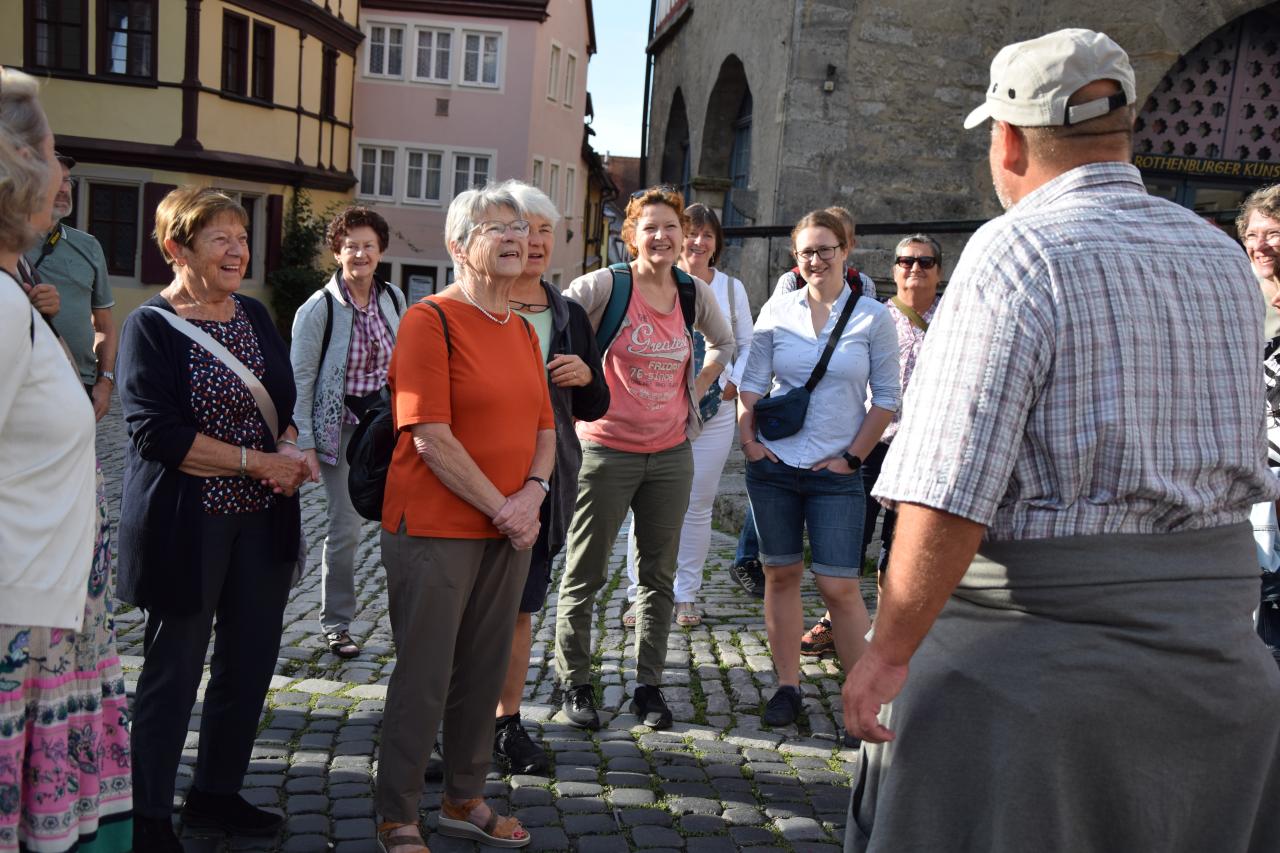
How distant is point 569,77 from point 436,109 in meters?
6.34

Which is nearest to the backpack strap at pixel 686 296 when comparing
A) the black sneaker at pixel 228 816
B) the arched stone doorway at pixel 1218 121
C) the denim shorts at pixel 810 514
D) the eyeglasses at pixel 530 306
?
the denim shorts at pixel 810 514

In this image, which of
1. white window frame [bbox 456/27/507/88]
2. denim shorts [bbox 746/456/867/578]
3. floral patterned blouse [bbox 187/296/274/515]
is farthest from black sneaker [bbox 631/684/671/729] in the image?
white window frame [bbox 456/27/507/88]

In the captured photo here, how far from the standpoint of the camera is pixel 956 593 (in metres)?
2.29

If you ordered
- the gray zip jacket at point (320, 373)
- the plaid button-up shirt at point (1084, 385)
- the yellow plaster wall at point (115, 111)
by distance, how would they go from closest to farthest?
the plaid button-up shirt at point (1084, 385), the gray zip jacket at point (320, 373), the yellow plaster wall at point (115, 111)

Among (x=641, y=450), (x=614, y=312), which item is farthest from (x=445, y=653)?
(x=614, y=312)

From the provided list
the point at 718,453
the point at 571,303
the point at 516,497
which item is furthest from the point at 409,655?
the point at 718,453

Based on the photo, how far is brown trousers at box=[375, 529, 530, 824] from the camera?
3508 millimetres

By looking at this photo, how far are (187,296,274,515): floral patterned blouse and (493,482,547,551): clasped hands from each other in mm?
781

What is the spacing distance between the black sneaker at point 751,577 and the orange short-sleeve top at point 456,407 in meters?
3.52

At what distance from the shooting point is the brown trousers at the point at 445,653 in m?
3.51

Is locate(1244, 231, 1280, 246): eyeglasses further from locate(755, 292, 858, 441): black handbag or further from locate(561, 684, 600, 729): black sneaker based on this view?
locate(561, 684, 600, 729): black sneaker

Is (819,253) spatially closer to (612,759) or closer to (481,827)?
(612,759)

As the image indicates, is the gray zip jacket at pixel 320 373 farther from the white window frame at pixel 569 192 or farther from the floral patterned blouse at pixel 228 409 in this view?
the white window frame at pixel 569 192

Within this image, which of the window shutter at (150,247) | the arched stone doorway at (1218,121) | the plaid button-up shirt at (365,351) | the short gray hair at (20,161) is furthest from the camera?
the window shutter at (150,247)
